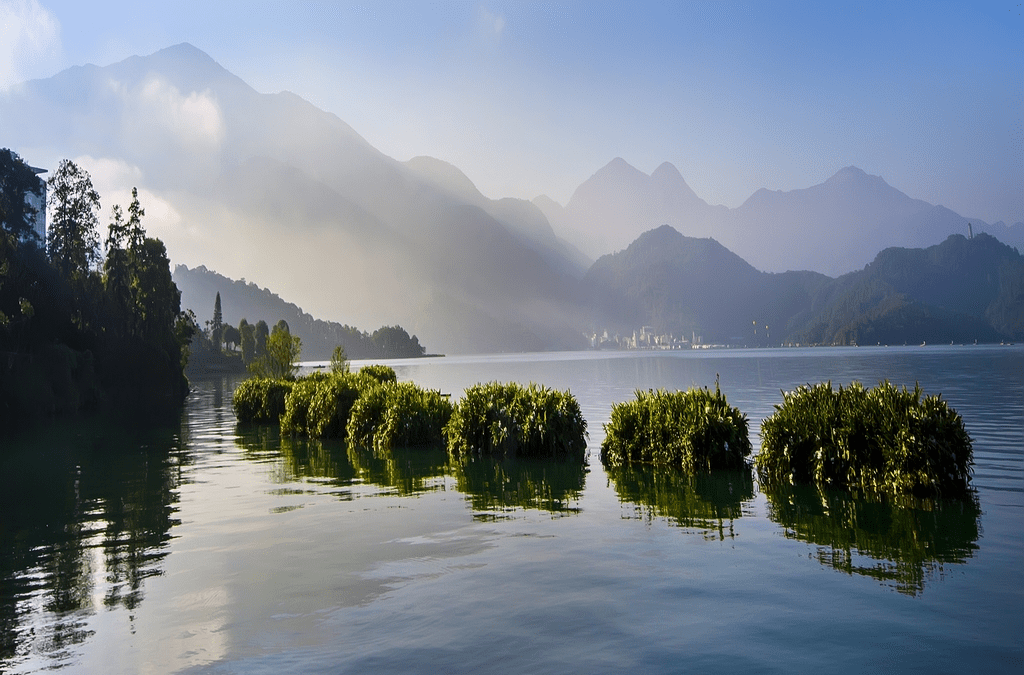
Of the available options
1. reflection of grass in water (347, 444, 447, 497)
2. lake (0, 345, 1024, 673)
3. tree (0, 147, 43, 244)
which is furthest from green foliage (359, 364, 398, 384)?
tree (0, 147, 43, 244)

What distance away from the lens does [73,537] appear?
47.6 feet

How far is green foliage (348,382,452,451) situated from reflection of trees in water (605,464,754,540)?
31.2 feet

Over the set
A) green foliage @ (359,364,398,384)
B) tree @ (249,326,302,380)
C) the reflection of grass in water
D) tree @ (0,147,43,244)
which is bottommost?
the reflection of grass in water

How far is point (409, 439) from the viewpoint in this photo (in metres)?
29.3

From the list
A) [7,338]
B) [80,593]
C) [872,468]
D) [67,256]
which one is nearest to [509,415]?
[872,468]

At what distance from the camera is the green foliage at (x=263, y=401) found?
4309 centimetres

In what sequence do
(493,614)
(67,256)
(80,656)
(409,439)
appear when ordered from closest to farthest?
(80,656) < (493,614) < (409,439) < (67,256)

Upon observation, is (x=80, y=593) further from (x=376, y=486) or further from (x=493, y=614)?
(x=376, y=486)

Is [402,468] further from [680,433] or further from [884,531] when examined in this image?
[884,531]

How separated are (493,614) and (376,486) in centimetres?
1142

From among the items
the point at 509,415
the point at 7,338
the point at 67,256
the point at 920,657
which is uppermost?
the point at 67,256

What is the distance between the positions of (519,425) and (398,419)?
6.53 m

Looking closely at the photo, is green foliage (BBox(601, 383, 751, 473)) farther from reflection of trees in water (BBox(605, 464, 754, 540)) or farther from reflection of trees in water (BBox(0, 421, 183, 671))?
reflection of trees in water (BBox(0, 421, 183, 671))

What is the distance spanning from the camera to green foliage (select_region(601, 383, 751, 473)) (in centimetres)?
2047
